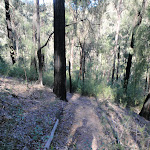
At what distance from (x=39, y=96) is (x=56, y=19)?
145 inches

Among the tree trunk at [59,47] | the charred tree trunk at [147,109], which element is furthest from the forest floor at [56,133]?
the charred tree trunk at [147,109]

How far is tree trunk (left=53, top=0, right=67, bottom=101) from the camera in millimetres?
5656

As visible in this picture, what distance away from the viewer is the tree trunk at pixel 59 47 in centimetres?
566

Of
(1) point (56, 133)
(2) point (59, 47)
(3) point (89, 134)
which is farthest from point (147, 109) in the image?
(2) point (59, 47)

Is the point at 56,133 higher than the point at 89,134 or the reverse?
higher

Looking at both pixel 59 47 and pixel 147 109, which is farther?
pixel 147 109

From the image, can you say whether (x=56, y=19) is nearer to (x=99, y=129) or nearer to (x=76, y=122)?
(x=76, y=122)

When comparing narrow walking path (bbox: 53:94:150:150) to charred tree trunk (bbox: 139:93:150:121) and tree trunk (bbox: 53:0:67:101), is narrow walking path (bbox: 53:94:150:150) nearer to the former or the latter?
tree trunk (bbox: 53:0:67:101)

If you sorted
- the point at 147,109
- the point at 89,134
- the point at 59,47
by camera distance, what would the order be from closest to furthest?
the point at 89,134 < the point at 59,47 < the point at 147,109

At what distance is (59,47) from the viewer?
232 inches

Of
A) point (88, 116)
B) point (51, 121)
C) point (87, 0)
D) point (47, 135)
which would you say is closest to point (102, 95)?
point (88, 116)

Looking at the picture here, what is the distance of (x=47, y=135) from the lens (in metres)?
3.15

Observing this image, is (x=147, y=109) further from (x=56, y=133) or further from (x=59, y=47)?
(x=59, y=47)

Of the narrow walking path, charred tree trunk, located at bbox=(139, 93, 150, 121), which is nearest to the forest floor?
the narrow walking path
